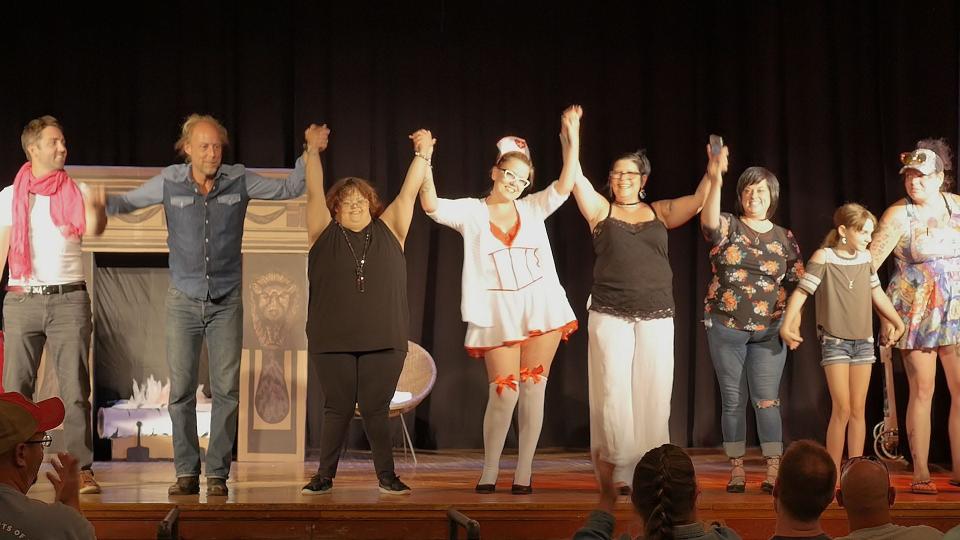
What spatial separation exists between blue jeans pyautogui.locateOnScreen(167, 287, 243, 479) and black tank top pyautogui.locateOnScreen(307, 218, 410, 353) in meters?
0.38

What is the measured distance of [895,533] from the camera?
279 centimetres

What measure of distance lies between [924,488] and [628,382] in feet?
5.20

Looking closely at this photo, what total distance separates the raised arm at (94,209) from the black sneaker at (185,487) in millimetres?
1218

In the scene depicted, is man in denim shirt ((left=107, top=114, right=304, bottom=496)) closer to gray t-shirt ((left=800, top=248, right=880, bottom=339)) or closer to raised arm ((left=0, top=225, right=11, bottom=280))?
raised arm ((left=0, top=225, right=11, bottom=280))

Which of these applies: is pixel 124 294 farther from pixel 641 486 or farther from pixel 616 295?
pixel 641 486

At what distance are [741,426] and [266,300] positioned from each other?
312 centimetres

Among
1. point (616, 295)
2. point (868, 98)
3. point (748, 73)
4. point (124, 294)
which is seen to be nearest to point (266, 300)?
point (124, 294)

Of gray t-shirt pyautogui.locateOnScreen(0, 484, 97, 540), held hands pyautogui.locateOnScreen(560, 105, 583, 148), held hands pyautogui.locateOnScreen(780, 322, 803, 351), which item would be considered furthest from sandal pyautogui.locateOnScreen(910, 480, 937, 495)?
gray t-shirt pyautogui.locateOnScreen(0, 484, 97, 540)

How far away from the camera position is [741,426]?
5.46m

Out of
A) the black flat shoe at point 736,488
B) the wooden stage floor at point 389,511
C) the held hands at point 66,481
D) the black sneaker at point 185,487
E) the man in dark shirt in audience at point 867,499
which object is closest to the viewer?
the held hands at point 66,481

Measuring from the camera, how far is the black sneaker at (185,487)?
500 centimetres

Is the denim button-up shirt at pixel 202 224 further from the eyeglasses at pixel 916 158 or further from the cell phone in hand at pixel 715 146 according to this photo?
the eyeglasses at pixel 916 158

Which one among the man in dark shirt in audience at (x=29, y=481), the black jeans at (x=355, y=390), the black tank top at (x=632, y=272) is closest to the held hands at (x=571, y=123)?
the black tank top at (x=632, y=272)

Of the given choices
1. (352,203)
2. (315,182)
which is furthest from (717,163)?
(315,182)
